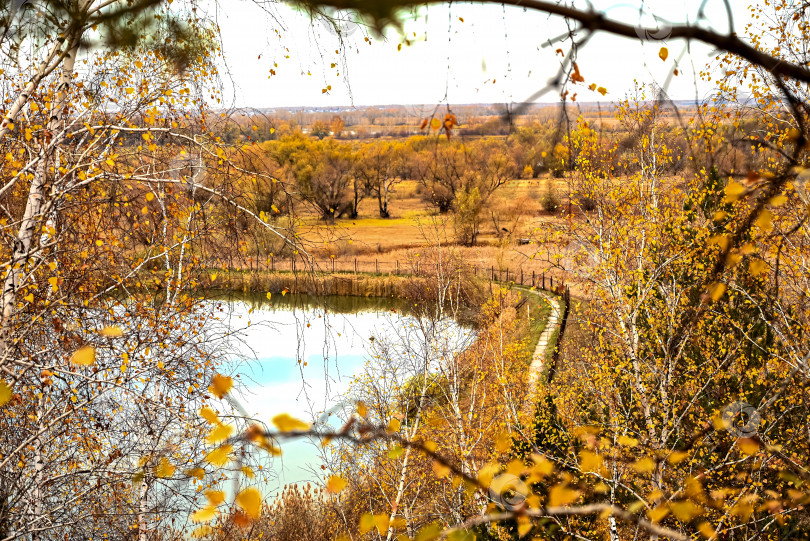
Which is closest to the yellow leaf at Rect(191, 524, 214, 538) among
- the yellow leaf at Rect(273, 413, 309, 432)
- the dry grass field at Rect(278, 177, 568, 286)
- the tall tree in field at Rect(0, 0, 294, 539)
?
the tall tree in field at Rect(0, 0, 294, 539)

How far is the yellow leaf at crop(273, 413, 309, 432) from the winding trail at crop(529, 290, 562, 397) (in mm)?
14284

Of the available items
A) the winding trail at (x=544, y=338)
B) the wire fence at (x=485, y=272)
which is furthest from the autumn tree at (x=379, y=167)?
the winding trail at (x=544, y=338)

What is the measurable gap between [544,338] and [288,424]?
2133 centimetres

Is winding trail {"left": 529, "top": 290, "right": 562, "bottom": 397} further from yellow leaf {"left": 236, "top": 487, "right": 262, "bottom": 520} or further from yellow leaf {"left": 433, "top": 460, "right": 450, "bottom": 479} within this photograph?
yellow leaf {"left": 236, "top": 487, "right": 262, "bottom": 520}

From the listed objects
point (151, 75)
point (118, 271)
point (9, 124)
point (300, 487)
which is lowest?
point (300, 487)

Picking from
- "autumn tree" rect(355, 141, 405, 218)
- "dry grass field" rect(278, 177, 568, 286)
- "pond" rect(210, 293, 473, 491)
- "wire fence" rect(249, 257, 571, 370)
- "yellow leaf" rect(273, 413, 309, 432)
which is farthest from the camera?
"autumn tree" rect(355, 141, 405, 218)

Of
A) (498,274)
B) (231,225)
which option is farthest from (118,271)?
(498,274)

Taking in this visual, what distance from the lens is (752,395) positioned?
8.95 metres

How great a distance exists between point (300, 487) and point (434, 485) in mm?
2702

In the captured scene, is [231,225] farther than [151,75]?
No

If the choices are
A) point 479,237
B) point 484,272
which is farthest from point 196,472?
point 479,237

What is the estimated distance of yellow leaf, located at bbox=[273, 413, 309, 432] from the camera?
1184 mm

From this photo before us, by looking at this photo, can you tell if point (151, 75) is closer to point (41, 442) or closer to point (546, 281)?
point (41, 442)

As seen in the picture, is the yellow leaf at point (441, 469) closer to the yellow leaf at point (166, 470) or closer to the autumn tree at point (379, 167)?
the yellow leaf at point (166, 470)
